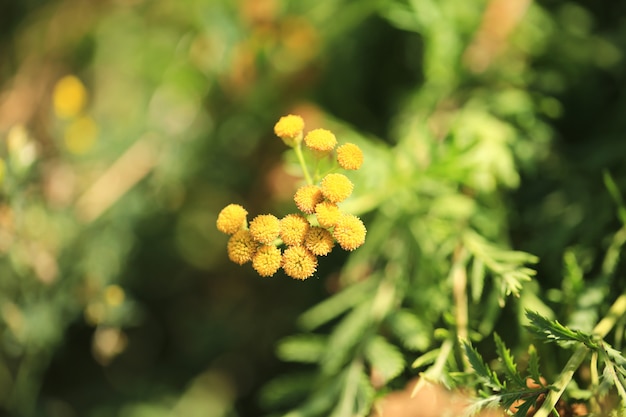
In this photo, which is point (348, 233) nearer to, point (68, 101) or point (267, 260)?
point (267, 260)

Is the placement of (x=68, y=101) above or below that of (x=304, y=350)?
above

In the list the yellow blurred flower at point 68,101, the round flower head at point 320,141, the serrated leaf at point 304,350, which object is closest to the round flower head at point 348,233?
the round flower head at point 320,141

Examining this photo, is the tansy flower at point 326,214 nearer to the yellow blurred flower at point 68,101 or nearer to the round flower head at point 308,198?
the round flower head at point 308,198

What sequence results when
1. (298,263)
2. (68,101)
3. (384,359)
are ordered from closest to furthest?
(298,263)
(384,359)
(68,101)

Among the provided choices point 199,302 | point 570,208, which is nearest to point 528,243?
point 570,208

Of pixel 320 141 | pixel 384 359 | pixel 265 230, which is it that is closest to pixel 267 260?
pixel 265 230

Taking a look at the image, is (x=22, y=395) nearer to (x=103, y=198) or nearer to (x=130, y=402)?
(x=130, y=402)

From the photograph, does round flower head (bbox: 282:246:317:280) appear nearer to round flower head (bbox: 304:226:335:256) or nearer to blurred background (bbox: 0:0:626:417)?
round flower head (bbox: 304:226:335:256)
